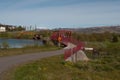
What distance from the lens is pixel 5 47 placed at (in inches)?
1612

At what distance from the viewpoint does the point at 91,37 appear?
79.4 metres

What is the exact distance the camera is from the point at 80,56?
30844mm

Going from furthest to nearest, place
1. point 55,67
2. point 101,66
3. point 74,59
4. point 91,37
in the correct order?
1. point 91,37
2. point 74,59
3. point 101,66
4. point 55,67

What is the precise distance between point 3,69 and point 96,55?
17.4 m

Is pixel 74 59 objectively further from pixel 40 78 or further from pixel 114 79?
pixel 40 78

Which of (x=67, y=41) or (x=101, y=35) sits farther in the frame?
(x=101, y=35)

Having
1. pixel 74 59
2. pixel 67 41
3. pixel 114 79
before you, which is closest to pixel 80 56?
pixel 74 59

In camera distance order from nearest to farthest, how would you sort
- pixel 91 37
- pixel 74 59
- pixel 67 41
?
pixel 74 59
pixel 67 41
pixel 91 37

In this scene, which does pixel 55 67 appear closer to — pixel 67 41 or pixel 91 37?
pixel 67 41

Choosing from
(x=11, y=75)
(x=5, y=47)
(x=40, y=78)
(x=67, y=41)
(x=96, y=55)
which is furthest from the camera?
(x=67, y=41)

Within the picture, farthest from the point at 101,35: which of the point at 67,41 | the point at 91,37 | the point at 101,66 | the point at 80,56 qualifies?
the point at 101,66

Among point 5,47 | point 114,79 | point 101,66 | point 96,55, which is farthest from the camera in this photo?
point 5,47

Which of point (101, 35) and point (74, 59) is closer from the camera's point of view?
point (74, 59)

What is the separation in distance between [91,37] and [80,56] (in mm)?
48949
